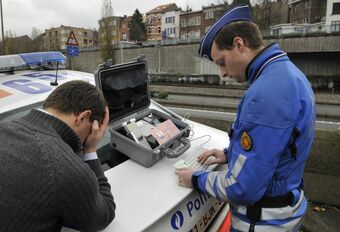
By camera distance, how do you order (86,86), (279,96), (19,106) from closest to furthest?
(86,86), (279,96), (19,106)

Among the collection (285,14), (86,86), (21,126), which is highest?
(285,14)

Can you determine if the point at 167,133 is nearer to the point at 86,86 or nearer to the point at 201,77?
the point at 86,86

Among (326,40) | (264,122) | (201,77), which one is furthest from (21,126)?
(326,40)

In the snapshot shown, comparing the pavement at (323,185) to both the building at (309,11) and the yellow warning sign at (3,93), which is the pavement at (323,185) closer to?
the yellow warning sign at (3,93)

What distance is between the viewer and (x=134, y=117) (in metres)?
2.43

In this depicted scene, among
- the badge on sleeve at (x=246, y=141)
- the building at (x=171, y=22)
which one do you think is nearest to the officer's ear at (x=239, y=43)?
the badge on sleeve at (x=246, y=141)

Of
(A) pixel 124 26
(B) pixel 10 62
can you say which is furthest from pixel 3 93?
(A) pixel 124 26

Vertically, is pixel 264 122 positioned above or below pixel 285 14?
below

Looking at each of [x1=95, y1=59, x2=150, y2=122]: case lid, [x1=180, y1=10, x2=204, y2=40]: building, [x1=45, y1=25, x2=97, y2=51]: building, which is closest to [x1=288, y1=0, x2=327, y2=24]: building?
[x1=180, y1=10, x2=204, y2=40]: building

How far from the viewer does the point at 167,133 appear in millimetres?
2260

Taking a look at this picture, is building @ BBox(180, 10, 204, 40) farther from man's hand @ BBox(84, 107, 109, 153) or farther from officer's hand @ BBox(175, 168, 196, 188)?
man's hand @ BBox(84, 107, 109, 153)

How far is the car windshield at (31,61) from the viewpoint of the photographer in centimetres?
274

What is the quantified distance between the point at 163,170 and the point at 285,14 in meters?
58.6

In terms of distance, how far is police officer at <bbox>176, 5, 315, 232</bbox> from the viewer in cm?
151
